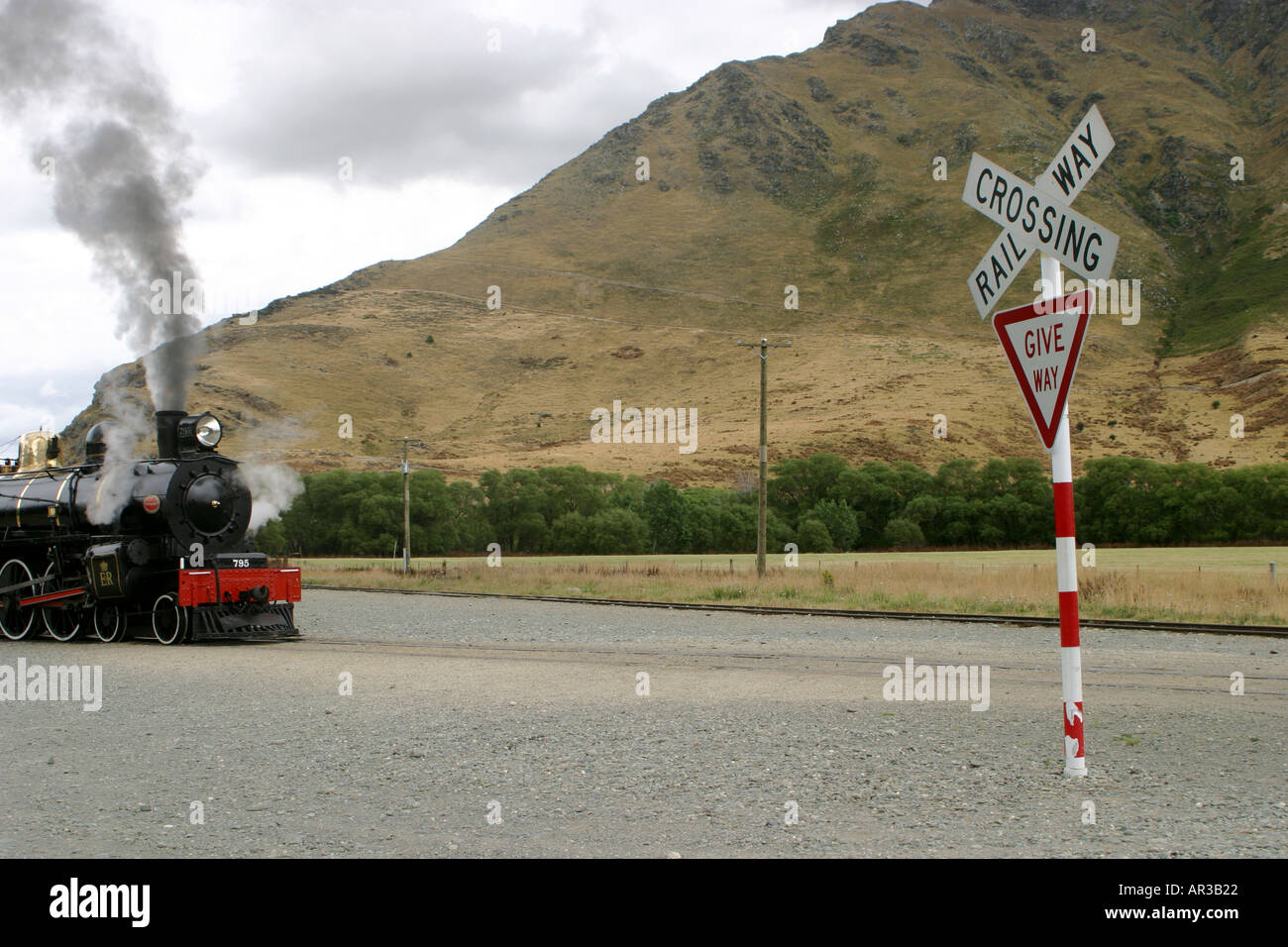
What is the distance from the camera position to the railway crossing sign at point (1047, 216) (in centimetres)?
666

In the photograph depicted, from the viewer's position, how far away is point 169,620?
20.0 meters

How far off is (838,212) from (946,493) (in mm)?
130717

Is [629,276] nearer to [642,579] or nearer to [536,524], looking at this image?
[536,524]

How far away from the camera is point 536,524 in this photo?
78750 millimetres

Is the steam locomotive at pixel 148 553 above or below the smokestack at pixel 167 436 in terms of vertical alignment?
below

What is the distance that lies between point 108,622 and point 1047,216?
20032 mm

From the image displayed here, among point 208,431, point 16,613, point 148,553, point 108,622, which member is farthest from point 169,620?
point 16,613

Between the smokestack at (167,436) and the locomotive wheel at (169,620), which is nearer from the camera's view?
the locomotive wheel at (169,620)

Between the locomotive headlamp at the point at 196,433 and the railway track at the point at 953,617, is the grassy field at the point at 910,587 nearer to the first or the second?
the railway track at the point at 953,617

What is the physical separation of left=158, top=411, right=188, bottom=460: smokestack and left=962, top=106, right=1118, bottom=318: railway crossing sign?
17.9 meters

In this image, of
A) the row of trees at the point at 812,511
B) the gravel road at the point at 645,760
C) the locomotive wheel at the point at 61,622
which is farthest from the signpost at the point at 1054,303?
the row of trees at the point at 812,511

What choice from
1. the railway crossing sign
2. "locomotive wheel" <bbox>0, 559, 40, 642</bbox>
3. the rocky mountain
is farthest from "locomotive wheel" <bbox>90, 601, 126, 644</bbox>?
the rocky mountain

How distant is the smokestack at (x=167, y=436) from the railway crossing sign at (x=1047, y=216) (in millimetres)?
17861

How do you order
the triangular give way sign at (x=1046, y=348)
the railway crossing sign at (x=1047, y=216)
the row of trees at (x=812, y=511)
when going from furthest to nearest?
the row of trees at (x=812, y=511) < the triangular give way sign at (x=1046, y=348) < the railway crossing sign at (x=1047, y=216)
